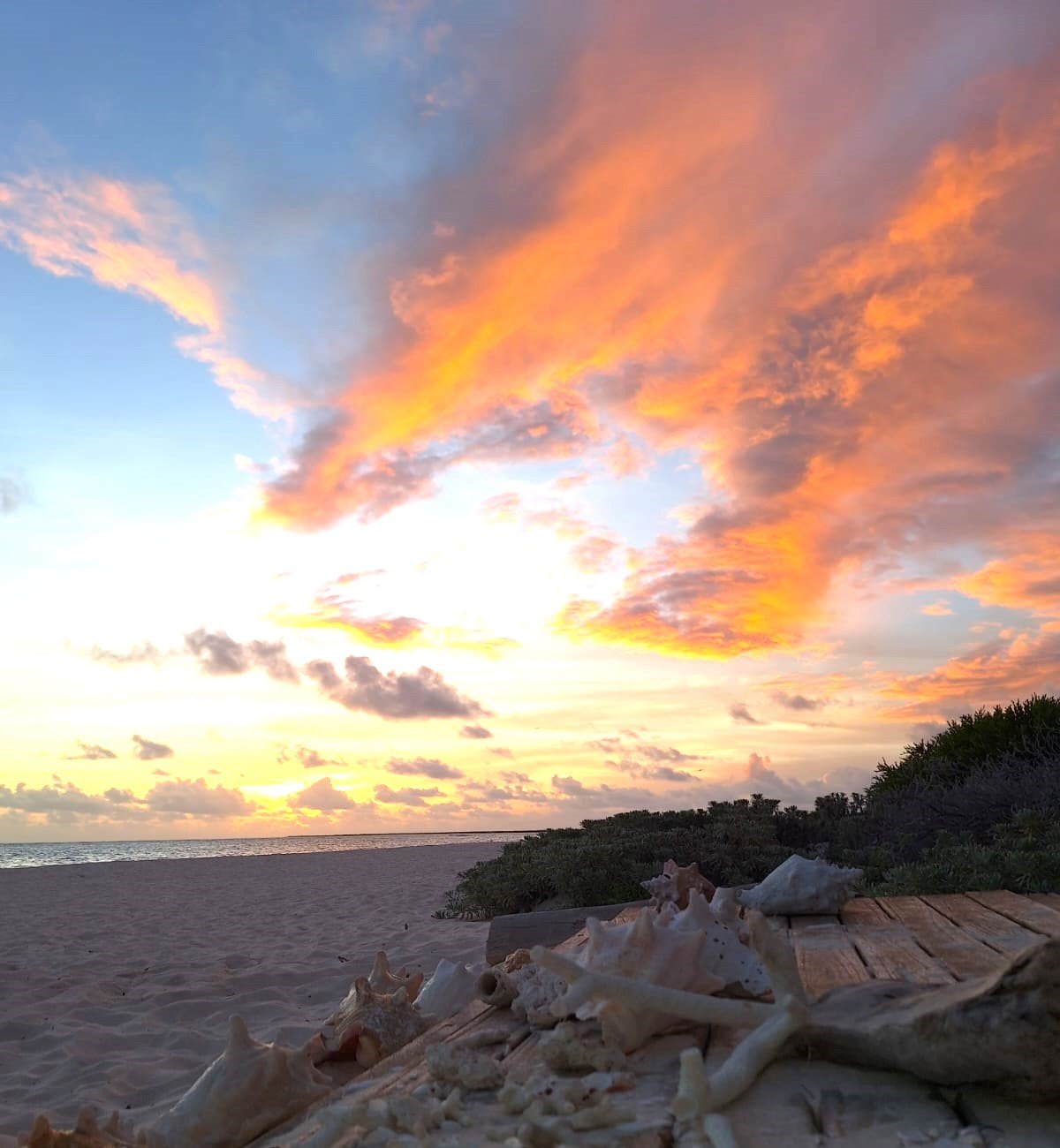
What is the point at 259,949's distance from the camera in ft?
27.7

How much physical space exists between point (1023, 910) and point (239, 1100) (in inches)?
145

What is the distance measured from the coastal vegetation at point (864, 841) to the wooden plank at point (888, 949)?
2.00m

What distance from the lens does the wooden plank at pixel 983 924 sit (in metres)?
3.50

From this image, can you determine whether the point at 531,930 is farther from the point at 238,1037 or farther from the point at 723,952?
the point at 723,952

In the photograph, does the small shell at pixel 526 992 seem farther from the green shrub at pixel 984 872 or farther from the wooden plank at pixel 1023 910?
the green shrub at pixel 984 872

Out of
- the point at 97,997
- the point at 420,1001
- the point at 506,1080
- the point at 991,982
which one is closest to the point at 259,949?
the point at 97,997

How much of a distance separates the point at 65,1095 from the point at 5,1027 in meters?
1.66

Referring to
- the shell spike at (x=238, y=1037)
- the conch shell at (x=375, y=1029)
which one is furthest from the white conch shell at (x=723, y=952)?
the shell spike at (x=238, y=1037)

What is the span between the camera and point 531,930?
19.5 ft

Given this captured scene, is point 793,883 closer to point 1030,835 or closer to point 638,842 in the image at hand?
point 1030,835

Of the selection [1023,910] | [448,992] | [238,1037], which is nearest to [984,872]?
[1023,910]

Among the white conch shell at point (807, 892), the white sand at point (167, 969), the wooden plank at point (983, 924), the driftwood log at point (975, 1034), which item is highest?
the white conch shell at point (807, 892)

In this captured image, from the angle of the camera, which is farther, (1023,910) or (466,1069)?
(1023,910)

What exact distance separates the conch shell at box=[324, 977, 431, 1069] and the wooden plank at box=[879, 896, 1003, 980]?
1.83 m
